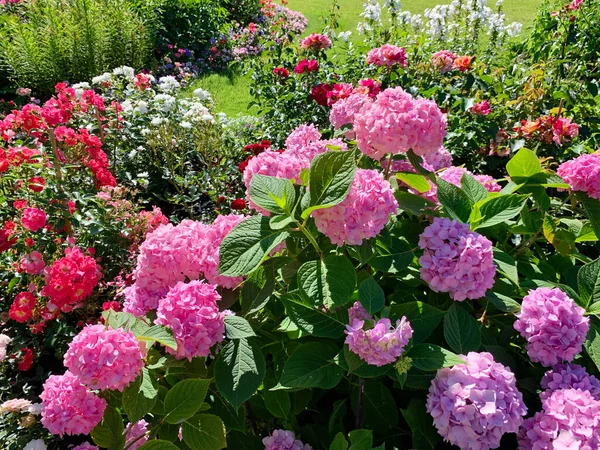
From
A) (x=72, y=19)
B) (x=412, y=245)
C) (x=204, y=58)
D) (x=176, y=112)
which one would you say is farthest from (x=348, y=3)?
(x=412, y=245)

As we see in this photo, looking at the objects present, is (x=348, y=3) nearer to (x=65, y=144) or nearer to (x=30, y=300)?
(x=65, y=144)

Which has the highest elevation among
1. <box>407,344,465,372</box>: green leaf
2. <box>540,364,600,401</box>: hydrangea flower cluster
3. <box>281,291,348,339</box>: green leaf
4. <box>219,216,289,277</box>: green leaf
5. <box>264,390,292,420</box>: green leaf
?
<box>219,216,289,277</box>: green leaf

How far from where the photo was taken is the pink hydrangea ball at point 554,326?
1.03 m

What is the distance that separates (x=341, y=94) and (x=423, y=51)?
138 centimetres

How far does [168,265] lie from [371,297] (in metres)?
0.49

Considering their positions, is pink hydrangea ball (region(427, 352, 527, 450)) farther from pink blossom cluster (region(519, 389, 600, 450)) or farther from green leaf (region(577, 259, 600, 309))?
green leaf (region(577, 259, 600, 309))

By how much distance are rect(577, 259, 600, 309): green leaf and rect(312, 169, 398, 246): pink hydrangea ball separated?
19.5 inches

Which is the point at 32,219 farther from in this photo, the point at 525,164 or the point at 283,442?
the point at 525,164

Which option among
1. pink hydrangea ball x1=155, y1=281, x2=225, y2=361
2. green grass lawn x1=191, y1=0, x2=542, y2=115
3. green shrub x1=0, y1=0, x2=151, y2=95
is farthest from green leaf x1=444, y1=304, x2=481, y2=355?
green shrub x1=0, y1=0, x2=151, y2=95

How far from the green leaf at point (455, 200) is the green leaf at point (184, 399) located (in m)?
0.69

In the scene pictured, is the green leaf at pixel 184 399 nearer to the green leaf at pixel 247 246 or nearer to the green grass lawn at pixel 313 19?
the green leaf at pixel 247 246

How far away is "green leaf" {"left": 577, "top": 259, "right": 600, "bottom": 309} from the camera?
3.73 feet

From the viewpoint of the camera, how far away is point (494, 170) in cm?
279

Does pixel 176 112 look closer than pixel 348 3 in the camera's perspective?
Yes
